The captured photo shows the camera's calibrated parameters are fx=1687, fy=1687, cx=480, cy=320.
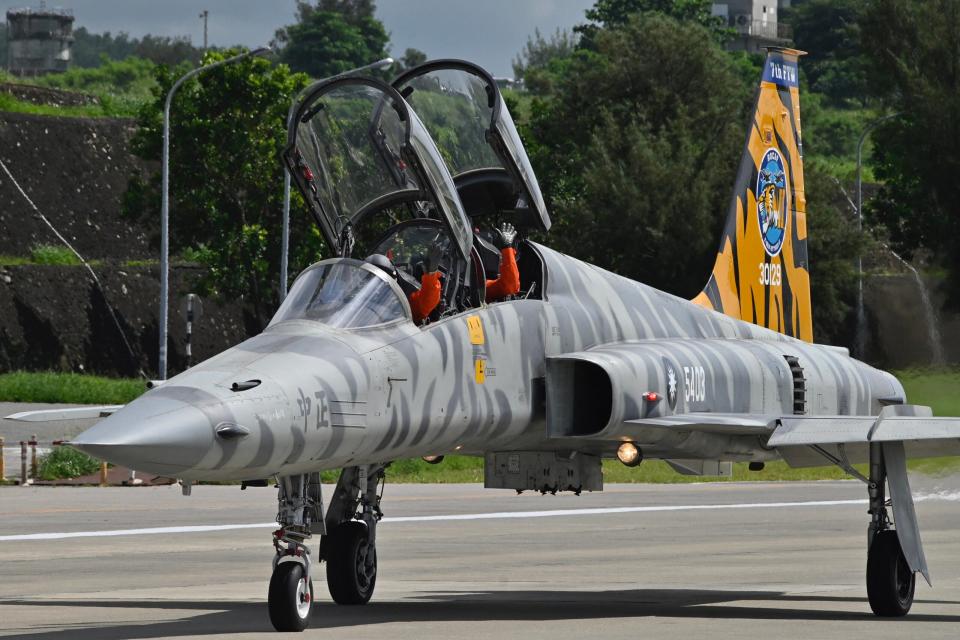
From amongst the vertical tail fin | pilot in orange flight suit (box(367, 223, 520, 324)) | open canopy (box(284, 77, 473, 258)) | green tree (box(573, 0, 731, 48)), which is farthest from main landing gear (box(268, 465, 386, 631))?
green tree (box(573, 0, 731, 48))

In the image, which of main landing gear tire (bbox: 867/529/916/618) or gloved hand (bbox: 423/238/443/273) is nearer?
gloved hand (bbox: 423/238/443/273)

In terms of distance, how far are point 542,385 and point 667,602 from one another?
8.32ft

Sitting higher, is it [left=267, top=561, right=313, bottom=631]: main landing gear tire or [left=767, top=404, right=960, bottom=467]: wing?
[left=767, top=404, right=960, bottom=467]: wing

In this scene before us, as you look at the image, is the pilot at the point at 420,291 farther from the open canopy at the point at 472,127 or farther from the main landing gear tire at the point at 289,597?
the main landing gear tire at the point at 289,597

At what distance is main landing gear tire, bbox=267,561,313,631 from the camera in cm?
1090

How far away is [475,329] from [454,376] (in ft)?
1.52

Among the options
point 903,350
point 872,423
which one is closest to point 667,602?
point 872,423

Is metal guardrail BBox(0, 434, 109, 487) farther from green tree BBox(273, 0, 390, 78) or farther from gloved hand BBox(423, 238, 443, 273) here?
green tree BBox(273, 0, 390, 78)

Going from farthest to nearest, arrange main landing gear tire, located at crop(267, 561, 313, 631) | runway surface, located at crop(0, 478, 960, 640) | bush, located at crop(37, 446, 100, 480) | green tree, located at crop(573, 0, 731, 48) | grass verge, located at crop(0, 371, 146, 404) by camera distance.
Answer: green tree, located at crop(573, 0, 731, 48)
grass verge, located at crop(0, 371, 146, 404)
bush, located at crop(37, 446, 100, 480)
runway surface, located at crop(0, 478, 960, 640)
main landing gear tire, located at crop(267, 561, 313, 631)

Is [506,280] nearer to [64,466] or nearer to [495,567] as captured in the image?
[495,567]

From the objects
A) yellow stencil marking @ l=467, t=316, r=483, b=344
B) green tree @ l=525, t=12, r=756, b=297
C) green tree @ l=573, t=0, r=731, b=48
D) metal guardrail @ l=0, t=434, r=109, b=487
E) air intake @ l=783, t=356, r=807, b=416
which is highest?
green tree @ l=573, t=0, r=731, b=48

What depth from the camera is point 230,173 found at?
51.9 m

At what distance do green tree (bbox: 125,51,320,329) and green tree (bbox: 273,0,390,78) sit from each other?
8543 centimetres

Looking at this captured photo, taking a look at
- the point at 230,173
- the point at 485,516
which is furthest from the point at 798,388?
the point at 230,173
